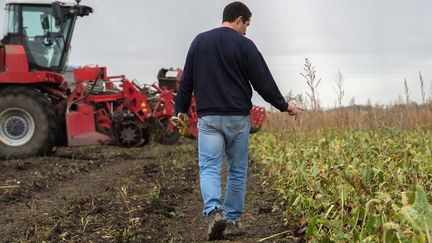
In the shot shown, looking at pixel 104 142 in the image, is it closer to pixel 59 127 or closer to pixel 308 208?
pixel 59 127

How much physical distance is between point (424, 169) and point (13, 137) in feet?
27.0

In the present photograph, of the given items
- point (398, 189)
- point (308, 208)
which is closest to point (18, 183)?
point (308, 208)

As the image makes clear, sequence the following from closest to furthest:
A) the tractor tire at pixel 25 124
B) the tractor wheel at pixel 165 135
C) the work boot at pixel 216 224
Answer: the work boot at pixel 216 224 → the tractor tire at pixel 25 124 → the tractor wheel at pixel 165 135

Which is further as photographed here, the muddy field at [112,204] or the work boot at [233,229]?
the muddy field at [112,204]

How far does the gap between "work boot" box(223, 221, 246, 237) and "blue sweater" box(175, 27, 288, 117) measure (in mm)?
812

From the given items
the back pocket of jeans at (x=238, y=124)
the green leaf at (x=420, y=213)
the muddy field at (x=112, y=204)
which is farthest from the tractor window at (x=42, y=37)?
the green leaf at (x=420, y=213)

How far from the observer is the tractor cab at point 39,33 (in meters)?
11.9

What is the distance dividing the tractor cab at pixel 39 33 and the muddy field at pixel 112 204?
2539mm

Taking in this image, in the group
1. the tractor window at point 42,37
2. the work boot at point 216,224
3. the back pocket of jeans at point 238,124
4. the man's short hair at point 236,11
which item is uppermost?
the tractor window at point 42,37

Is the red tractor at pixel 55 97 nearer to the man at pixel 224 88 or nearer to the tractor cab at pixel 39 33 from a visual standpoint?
the tractor cab at pixel 39 33

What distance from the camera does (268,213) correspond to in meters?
5.25

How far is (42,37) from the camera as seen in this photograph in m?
12.2

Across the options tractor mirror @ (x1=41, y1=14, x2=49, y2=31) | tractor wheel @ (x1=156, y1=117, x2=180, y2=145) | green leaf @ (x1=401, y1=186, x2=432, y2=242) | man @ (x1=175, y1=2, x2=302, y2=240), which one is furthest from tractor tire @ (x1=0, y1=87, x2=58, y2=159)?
green leaf @ (x1=401, y1=186, x2=432, y2=242)

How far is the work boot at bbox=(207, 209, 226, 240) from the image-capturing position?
4199 millimetres
